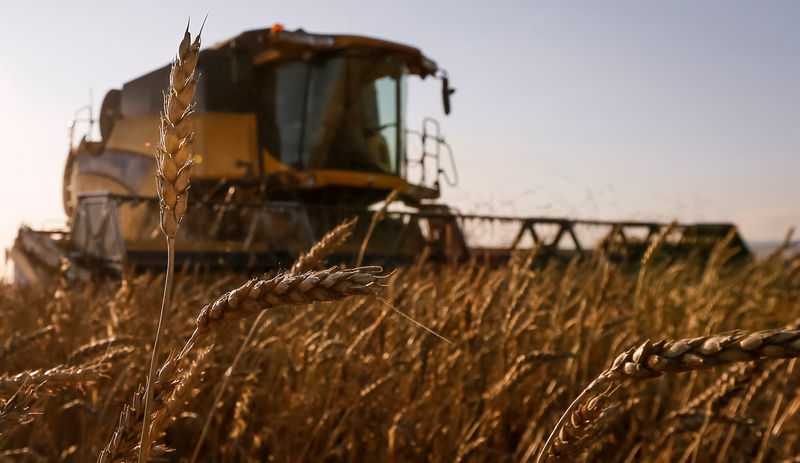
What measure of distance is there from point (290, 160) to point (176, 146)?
8.07 meters

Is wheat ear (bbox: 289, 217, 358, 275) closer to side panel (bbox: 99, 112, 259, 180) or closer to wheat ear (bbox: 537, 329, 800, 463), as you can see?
wheat ear (bbox: 537, 329, 800, 463)

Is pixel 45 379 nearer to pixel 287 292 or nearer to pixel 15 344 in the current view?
pixel 287 292

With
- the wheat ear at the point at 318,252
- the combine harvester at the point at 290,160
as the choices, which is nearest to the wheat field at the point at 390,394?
the wheat ear at the point at 318,252

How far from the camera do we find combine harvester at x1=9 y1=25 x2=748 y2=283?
297 inches

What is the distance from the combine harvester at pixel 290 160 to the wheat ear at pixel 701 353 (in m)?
6.47

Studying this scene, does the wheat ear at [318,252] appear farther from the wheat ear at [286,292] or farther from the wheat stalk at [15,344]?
the wheat stalk at [15,344]

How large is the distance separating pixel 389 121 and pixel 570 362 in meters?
7.21

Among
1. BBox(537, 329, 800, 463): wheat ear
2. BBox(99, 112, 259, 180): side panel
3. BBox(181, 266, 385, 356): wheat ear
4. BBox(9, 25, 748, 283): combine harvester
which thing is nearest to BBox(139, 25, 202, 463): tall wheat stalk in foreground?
BBox(181, 266, 385, 356): wheat ear

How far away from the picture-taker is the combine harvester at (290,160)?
755 cm

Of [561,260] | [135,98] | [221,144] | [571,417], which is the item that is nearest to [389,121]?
[221,144]

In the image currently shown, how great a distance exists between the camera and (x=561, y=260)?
935 cm

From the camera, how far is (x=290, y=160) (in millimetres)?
8633

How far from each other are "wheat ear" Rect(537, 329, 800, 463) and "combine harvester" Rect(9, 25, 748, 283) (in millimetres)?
6468

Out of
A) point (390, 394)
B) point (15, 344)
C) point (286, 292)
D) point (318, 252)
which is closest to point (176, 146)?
point (286, 292)
